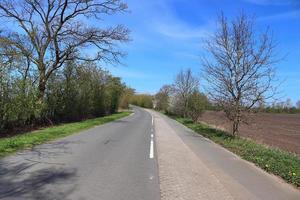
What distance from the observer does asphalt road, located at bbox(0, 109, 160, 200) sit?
756 cm

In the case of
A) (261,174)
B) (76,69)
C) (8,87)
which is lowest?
(261,174)

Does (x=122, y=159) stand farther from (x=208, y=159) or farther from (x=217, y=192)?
(x=217, y=192)

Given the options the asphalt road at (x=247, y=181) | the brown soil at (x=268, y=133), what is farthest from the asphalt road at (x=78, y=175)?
the brown soil at (x=268, y=133)

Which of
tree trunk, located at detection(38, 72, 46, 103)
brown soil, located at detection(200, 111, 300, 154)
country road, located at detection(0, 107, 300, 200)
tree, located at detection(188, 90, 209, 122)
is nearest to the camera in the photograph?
country road, located at detection(0, 107, 300, 200)

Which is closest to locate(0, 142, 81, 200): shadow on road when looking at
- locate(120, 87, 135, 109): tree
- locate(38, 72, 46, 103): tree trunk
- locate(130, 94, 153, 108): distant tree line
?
locate(38, 72, 46, 103): tree trunk

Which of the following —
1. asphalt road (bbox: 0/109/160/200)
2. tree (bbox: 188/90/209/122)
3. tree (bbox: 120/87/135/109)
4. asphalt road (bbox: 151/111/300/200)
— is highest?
tree (bbox: 120/87/135/109)

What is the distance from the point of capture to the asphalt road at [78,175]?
24.8ft

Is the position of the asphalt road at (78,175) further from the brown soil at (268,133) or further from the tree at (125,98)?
the tree at (125,98)

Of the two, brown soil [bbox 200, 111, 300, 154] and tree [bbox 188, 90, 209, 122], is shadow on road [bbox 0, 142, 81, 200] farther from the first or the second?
tree [bbox 188, 90, 209, 122]

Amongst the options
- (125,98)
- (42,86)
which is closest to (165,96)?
(125,98)

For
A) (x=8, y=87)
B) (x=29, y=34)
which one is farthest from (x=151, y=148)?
(x=29, y=34)

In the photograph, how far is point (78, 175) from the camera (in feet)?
30.9

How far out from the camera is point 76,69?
123 feet

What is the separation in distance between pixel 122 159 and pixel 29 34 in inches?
842
